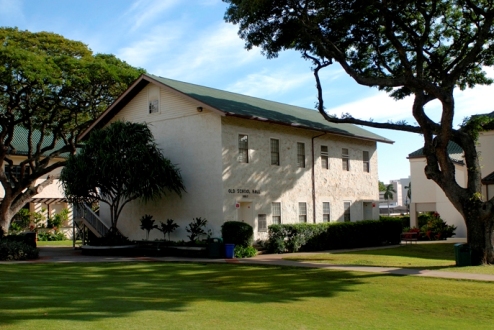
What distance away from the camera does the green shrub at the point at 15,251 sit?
22406 mm

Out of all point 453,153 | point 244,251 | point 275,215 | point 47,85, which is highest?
point 47,85

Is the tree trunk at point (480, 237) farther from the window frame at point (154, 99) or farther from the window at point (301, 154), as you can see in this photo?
the window frame at point (154, 99)

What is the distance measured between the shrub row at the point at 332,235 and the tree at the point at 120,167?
544 cm

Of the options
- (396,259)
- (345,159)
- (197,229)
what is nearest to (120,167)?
(197,229)

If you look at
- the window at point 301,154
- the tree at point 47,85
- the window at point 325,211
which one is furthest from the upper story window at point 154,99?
the window at point 325,211

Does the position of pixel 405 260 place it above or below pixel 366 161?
below

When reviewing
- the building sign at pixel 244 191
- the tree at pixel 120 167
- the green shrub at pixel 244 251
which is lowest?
the green shrub at pixel 244 251

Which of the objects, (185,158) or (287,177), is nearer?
(185,158)

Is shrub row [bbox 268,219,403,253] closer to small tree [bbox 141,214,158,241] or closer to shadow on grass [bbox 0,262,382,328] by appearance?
small tree [bbox 141,214,158,241]

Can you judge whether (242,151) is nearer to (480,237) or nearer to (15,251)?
(15,251)

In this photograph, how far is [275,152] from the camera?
28.7 metres

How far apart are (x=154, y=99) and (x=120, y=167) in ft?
17.4

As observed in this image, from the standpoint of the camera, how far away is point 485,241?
20.2 m

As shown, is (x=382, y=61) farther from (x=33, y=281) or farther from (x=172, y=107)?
(x=33, y=281)
